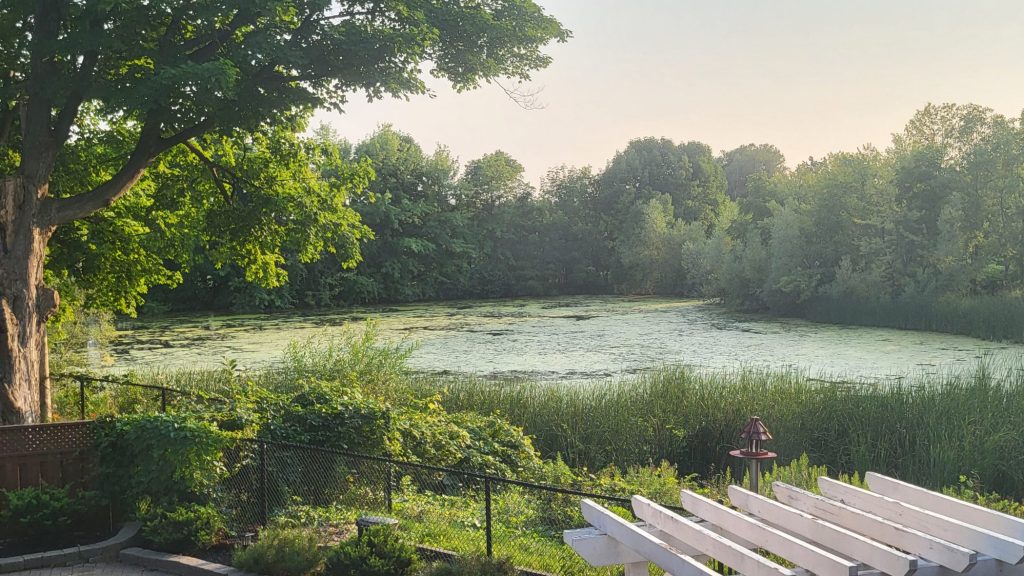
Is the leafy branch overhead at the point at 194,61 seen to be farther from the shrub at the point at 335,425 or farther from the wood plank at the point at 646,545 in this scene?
the wood plank at the point at 646,545

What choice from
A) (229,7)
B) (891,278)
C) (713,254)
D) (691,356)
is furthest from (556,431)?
(713,254)

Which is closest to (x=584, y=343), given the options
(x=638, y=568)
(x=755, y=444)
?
(x=755, y=444)

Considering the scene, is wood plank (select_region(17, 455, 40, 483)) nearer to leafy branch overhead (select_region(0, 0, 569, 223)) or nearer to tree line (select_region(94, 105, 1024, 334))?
leafy branch overhead (select_region(0, 0, 569, 223))

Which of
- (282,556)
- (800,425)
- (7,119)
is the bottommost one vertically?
(800,425)

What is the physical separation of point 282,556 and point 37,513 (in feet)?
8.41

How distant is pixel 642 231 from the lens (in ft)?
186

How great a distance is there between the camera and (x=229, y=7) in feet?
35.6

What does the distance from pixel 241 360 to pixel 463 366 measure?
18.1ft

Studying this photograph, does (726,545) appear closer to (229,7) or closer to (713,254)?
(229,7)

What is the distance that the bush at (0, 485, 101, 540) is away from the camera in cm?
748

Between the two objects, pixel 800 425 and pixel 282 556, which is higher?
pixel 282 556

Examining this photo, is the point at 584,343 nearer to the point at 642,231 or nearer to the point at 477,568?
the point at 477,568

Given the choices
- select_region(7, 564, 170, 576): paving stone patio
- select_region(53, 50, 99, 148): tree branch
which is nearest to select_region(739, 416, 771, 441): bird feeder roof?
select_region(7, 564, 170, 576): paving stone patio

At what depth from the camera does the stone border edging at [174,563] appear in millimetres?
6658
